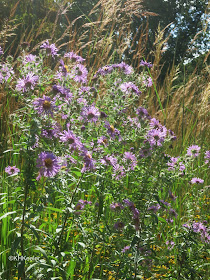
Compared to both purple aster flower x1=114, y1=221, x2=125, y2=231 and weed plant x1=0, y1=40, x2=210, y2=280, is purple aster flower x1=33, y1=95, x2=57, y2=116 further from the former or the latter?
purple aster flower x1=114, y1=221, x2=125, y2=231

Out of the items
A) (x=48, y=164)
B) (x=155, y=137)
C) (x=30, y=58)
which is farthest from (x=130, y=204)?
(x=30, y=58)

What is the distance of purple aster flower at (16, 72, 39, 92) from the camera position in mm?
1338

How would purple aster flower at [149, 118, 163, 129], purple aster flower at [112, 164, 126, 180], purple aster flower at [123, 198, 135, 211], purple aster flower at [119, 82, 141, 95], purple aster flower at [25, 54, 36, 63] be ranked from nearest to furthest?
purple aster flower at [25, 54, 36, 63] → purple aster flower at [123, 198, 135, 211] → purple aster flower at [112, 164, 126, 180] → purple aster flower at [149, 118, 163, 129] → purple aster flower at [119, 82, 141, 95]

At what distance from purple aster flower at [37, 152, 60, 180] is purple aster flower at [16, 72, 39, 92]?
0.27 metres

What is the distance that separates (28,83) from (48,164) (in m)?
0.32

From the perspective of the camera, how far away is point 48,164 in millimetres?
1251

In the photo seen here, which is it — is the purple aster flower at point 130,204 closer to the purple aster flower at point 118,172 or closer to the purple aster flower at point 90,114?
the purple aster flower at point 118,172

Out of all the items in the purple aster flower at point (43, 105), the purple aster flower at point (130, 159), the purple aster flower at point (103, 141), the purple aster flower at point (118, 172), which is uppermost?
the purple aster flower at point (43, 105)

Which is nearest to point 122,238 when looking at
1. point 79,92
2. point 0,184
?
point 79,92

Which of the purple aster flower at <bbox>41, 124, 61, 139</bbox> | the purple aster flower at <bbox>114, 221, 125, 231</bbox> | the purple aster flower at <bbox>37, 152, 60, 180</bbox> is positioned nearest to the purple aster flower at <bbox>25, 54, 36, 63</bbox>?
the purple aster flower at <bbox>41, 124, 61, 139</bbox>

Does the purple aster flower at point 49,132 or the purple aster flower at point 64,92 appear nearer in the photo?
the purple aster flower at point 49,132

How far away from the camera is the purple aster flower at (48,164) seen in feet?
4.07

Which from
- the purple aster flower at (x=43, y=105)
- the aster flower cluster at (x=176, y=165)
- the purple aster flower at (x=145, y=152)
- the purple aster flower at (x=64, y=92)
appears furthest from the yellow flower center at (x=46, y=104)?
the aster flower cluster at (x=176, y=165)

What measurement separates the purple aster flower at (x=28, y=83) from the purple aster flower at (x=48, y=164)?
27cm
